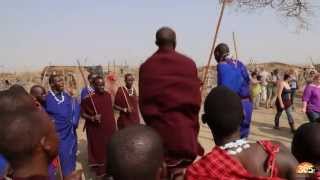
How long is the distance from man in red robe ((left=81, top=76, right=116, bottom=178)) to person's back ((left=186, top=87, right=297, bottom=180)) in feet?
17.3

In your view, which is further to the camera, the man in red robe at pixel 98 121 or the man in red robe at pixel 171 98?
the man in red robe at pixel 98 121

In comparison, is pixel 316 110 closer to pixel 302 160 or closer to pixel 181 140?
pixel 181 140

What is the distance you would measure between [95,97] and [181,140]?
170 inches

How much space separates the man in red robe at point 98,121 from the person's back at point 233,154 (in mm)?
5280

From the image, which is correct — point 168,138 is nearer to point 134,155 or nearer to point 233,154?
point 233,154

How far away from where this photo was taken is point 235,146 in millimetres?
2863

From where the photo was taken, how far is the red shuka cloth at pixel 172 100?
157 inches

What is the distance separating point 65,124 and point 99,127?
1.40m

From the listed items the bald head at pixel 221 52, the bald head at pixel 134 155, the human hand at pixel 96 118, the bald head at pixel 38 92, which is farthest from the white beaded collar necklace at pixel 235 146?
the human hand at pixel 96 118

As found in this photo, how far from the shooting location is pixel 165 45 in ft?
13.5

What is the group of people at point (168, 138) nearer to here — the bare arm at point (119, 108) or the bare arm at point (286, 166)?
the bare arm at point (286, 166)

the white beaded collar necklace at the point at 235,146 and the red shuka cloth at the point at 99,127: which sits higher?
the white beaded collar necklace at the point at 235,146

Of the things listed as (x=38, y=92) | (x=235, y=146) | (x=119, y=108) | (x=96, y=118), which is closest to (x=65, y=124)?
(x=38, y=92)

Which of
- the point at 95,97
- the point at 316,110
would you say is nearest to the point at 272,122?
the point at 316,110
